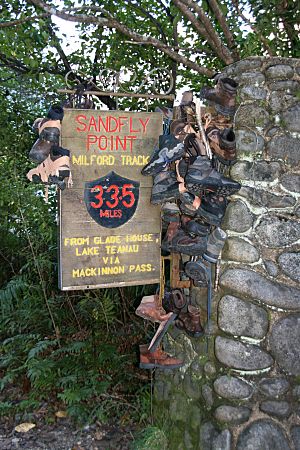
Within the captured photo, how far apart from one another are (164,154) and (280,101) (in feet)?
2.71

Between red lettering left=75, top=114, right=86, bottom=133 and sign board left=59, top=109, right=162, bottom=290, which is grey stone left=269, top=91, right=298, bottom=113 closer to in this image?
sign board left=59, top=109, right=162, bottom=290

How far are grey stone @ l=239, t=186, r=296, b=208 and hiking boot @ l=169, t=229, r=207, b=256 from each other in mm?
405

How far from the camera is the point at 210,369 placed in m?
3.28

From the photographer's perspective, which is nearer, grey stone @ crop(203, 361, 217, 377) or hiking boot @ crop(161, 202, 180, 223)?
hiking boot @ crop(161, 202, 180, 223)

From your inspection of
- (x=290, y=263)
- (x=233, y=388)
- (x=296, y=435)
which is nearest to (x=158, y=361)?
(x=233, y=388)

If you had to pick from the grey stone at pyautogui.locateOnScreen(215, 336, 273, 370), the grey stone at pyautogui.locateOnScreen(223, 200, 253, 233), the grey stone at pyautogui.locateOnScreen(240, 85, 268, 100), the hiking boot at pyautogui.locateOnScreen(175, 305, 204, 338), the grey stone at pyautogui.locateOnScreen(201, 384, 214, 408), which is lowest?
the grey stone at pyautogui.locateOnScreen(201, 384, 214, 408)

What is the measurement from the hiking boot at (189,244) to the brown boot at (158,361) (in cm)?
80

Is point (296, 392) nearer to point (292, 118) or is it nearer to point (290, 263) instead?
point (290, 263)

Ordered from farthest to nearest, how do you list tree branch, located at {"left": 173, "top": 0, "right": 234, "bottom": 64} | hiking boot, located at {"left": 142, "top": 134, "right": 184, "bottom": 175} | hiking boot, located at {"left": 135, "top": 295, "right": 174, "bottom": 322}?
tree branch, located at {"left": 173, "top": 0, "right": 234, "bottom": 64}
hiking boot, located at {"left": 135, "top": 295, "right": 174, "bottom": 322}
hiking boot, located at {"left": 142, "top": 134, "right": 184, "bottom": 175}

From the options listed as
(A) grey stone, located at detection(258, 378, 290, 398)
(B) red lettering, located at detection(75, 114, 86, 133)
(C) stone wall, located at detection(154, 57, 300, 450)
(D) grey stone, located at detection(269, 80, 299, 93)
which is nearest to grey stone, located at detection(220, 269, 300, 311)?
(C) stone wall, located at detection(154, 57, 300, 450)

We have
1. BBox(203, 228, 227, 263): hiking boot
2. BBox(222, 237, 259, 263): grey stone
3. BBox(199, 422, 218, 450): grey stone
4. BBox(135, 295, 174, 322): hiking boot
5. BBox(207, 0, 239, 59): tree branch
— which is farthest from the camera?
BBox(207, 0, 239, 59): tree branch

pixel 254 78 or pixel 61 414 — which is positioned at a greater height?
pixel 254 78

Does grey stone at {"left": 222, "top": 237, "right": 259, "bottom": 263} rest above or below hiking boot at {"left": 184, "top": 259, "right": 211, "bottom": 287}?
above

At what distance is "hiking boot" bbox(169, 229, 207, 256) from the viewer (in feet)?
9.88
